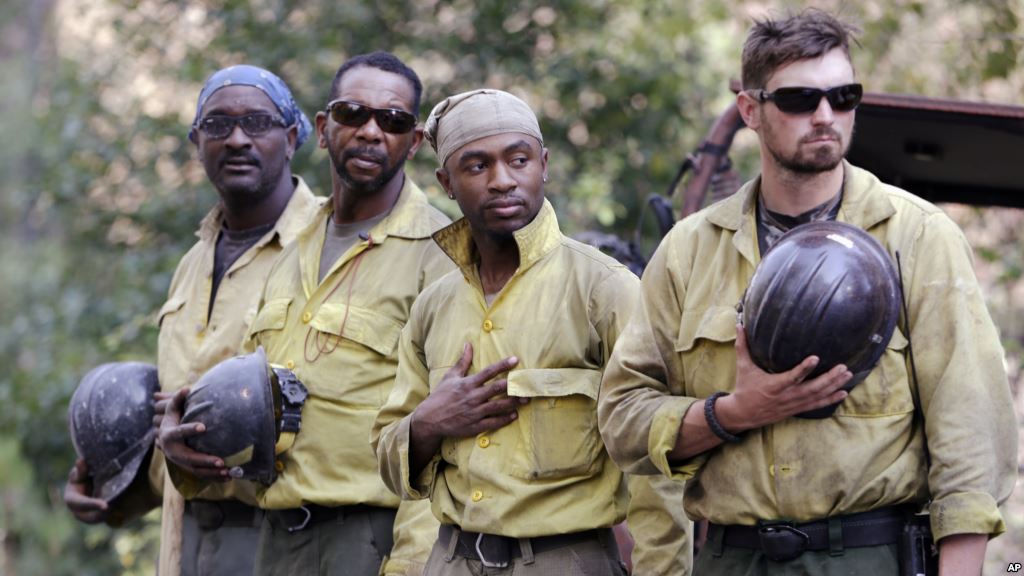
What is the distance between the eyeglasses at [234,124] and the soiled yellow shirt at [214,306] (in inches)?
13.1

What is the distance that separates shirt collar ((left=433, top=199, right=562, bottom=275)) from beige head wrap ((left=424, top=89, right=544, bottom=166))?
0.23 metres

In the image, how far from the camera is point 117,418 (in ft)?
19.3

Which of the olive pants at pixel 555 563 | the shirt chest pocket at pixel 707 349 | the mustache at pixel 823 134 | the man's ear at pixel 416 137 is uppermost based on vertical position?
the mustache at pixel 823 134

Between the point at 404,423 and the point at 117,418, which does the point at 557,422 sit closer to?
the point at 404,423

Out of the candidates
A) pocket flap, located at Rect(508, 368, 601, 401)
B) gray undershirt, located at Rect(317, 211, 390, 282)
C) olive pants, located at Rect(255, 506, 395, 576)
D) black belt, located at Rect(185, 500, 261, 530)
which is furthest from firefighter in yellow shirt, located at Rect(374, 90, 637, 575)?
black belt, located at Rect(185, 500, 261, 530)

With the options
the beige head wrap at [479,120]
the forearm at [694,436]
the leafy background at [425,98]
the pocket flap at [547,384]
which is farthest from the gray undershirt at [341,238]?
the leafy background at [425,98]

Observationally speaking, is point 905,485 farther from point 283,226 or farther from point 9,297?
point 9,297

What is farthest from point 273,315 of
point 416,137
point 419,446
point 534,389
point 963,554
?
point 963,554

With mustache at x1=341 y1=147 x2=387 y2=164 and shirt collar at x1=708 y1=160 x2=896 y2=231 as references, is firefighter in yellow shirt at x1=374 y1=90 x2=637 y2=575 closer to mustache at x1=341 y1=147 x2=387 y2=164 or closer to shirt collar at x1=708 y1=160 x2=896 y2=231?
shirt collar at x1=708 y1=160 x2=896 y2=231

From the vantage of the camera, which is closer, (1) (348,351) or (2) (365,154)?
(1) (348,351)

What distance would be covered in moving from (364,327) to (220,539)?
1.22m

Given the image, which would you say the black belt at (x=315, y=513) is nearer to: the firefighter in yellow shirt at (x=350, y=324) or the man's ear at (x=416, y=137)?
the firefighter in yellow shirt at (x=350, y=324)

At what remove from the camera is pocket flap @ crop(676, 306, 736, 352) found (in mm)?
3750

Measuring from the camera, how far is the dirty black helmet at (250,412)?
4.99m
